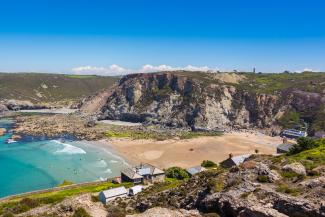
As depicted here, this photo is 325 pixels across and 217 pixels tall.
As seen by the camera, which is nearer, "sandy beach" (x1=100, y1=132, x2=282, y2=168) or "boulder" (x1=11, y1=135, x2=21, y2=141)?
"sandy beach" (x1=100, y1=132, x2=282, y2=168)

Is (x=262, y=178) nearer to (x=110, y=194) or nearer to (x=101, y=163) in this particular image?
(x=110, y=194)

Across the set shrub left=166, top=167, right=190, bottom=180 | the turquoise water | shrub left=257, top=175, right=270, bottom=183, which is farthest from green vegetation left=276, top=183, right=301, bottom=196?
the turquoise water

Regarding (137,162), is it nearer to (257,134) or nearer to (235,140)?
(235,140)

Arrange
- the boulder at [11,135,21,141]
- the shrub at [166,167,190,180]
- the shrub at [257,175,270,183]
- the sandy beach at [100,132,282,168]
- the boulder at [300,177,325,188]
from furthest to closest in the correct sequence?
the boulder at [11,135,21,141] < the sandy beach at [100,132,282,168] < the shrub at [166,167,190,180] < the shrub at [257,175,270,183] < the boulder at [300,177,325,188]

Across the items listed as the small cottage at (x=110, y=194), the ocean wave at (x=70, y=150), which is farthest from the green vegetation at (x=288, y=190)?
the ocean wave at (x=70, y=150)

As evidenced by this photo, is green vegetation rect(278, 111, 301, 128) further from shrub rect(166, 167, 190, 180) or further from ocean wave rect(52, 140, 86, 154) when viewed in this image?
shrub rect(166, 167, 190, 180)

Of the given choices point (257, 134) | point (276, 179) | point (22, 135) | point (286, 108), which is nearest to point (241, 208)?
point (276, 179)

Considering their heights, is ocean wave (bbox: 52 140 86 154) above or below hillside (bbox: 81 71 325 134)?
below
